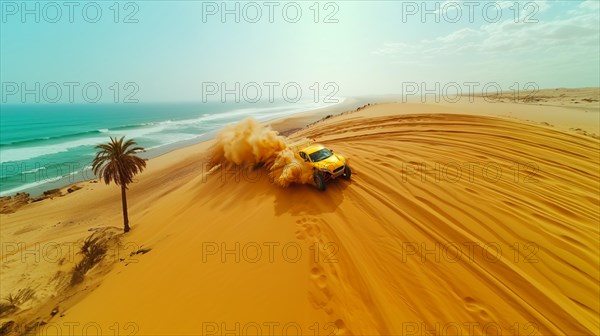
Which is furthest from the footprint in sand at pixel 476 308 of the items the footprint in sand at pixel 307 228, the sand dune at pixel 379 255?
the footprint in sand at pixel 307 228

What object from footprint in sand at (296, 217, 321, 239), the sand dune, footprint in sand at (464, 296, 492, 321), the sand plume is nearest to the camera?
footprint in sand at (464, 296, 492, 321)

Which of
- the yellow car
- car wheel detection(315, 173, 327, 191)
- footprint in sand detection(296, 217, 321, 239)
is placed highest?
the yellow car

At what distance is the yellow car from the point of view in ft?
33.4

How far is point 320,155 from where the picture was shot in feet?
36.0

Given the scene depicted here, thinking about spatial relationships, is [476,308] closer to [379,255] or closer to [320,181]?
[379,255]

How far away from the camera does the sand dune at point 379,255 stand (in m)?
5.29

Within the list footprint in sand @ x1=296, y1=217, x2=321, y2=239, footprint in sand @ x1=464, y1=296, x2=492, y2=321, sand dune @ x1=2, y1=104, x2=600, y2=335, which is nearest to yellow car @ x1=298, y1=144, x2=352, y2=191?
sand dune @ x1=2, y1=104, x2=600, y2=335

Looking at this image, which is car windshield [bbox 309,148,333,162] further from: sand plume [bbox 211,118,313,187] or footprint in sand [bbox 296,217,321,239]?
footprint in sand [bbox 296,217,321,239]

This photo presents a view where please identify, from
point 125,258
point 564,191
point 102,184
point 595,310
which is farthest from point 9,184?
point 564,191

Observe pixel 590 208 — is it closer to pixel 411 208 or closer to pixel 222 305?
pixel 411 208

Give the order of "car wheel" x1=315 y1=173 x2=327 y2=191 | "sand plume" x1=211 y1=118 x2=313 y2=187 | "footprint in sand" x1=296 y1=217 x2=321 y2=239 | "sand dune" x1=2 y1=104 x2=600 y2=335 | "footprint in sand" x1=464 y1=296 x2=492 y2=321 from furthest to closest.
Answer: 1. "sand plume" x1=211 y1=118 x2=313 y2=187
2. "car wheel" x1=315 y1=173 x2=327 y2=191
3. "footprint in sand" x1=296 y1=217 x2=321 y2=239
4. "sand dune" x1=2 y1=104 x2=600 y2=335
5. "footprint in sand" x1=464 y1=296 x2=492 y2=321

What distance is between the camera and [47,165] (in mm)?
32094

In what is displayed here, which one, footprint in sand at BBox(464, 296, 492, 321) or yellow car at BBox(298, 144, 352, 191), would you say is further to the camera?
yellow car at BBox(298, 144, 352, 191)

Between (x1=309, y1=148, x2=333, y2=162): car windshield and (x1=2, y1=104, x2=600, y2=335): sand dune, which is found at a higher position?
(x1=309, y1=148, x2=333, y2=162): car windshield
